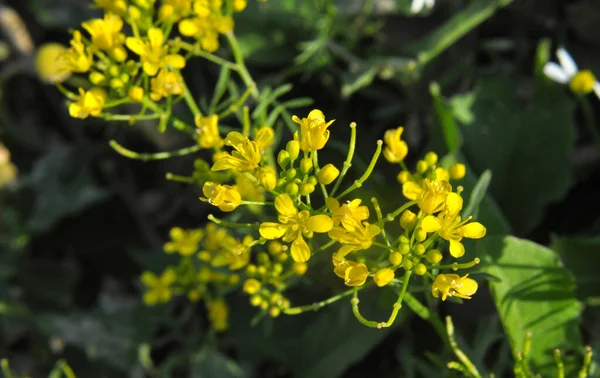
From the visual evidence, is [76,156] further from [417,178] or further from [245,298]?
[417,178]

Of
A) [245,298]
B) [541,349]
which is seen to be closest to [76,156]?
[245,298]

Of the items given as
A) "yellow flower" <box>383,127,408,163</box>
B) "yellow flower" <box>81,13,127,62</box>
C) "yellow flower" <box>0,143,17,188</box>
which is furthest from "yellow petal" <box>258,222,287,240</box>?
"yellow flower" <box>0,143,17,188</box>

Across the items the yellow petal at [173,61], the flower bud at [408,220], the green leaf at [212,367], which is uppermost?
the yellow petal at [173,61]

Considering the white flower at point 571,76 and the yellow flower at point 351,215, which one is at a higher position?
the yellow flower at point 351,215

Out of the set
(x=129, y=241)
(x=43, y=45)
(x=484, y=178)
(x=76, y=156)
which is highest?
(x=484, y=178)

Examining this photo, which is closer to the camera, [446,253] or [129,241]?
[446,253]

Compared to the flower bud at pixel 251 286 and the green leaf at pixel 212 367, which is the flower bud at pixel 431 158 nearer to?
the flower bud at pixel 251 286

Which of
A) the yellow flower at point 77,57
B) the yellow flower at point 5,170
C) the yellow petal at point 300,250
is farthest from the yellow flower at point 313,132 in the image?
the yellow flower at point 5,170
